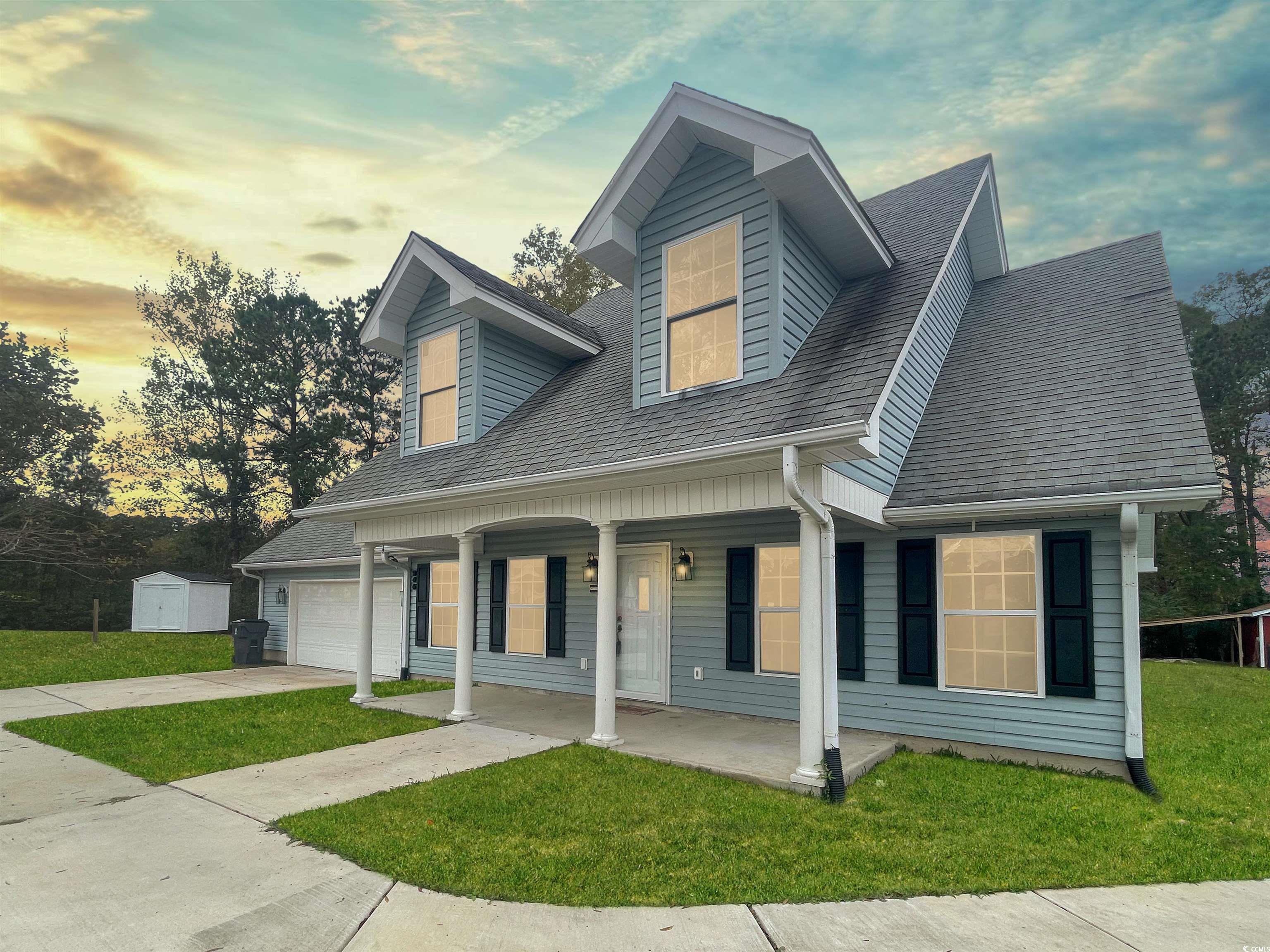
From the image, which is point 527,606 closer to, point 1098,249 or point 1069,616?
point 1069,616

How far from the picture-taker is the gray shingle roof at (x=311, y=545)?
14.4 m

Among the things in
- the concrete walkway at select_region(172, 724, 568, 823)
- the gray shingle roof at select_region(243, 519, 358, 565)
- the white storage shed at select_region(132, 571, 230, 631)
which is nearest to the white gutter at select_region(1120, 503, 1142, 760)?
the concrete walkway at select_region(172, 724, 568, 823)

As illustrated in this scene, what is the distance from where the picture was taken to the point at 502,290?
30.6 ft

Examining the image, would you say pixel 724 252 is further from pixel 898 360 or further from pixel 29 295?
pixel 29 295

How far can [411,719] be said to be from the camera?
8.12 meters

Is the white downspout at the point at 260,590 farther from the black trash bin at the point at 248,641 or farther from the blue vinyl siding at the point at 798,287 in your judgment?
the blue vinyl siding at the point at 798,287

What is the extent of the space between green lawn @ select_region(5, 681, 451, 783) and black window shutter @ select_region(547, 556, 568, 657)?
2167 mm

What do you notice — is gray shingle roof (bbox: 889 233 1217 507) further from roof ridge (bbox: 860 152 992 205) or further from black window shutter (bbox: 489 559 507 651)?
black window shutter (bbox: 489 559 507 651)

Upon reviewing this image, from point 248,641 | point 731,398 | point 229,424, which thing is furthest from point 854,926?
point 229,424

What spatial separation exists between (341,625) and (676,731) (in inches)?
374

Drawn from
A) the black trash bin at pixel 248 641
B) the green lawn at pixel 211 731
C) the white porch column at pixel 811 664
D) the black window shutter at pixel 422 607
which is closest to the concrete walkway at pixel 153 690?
the green lawn at pixel 211 731

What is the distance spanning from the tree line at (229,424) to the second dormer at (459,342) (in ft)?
48.2

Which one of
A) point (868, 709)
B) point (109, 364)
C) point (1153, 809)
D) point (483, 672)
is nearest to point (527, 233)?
point (109, 364)

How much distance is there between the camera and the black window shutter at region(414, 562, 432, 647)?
11859 millimetres
